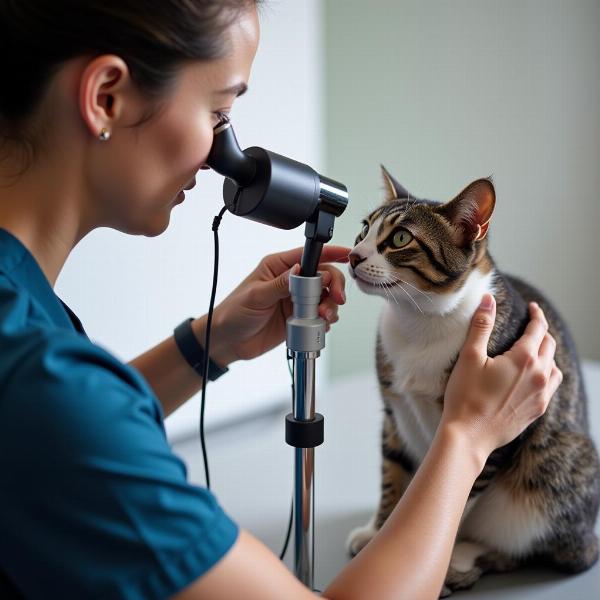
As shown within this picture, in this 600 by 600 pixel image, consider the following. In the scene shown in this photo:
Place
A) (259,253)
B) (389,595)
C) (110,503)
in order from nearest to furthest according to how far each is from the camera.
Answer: (110,503) → (389,595) → (259,253)

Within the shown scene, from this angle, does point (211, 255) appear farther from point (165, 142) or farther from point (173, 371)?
point (165, 142)

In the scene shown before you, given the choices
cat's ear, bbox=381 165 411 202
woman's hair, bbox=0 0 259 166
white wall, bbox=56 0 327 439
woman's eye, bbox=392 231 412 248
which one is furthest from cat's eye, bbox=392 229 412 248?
white wall, bbox=56 0 327 439

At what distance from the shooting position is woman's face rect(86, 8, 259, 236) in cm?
58

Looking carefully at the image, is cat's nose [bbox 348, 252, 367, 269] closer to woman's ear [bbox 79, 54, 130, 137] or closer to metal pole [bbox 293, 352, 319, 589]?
metal pole [bbox 293, 352, 319, 589]

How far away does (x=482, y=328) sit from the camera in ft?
2.41

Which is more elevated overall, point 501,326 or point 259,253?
point 259,253

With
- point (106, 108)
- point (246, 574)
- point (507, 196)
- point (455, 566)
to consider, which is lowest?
point (455, 566)

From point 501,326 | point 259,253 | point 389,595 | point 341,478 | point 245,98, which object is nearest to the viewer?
point 389,595

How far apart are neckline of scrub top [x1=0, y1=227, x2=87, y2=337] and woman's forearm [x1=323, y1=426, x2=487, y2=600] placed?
13.1 inches

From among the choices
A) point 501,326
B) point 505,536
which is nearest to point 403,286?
point 501,326

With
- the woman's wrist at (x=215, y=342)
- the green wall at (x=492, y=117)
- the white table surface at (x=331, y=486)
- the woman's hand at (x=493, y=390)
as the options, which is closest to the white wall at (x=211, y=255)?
the white table surface at (x=331, y=486)

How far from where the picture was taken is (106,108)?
567 mm

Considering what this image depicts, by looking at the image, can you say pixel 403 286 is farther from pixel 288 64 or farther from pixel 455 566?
pixel 288 64

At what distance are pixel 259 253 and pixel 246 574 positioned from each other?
50.7 inches
